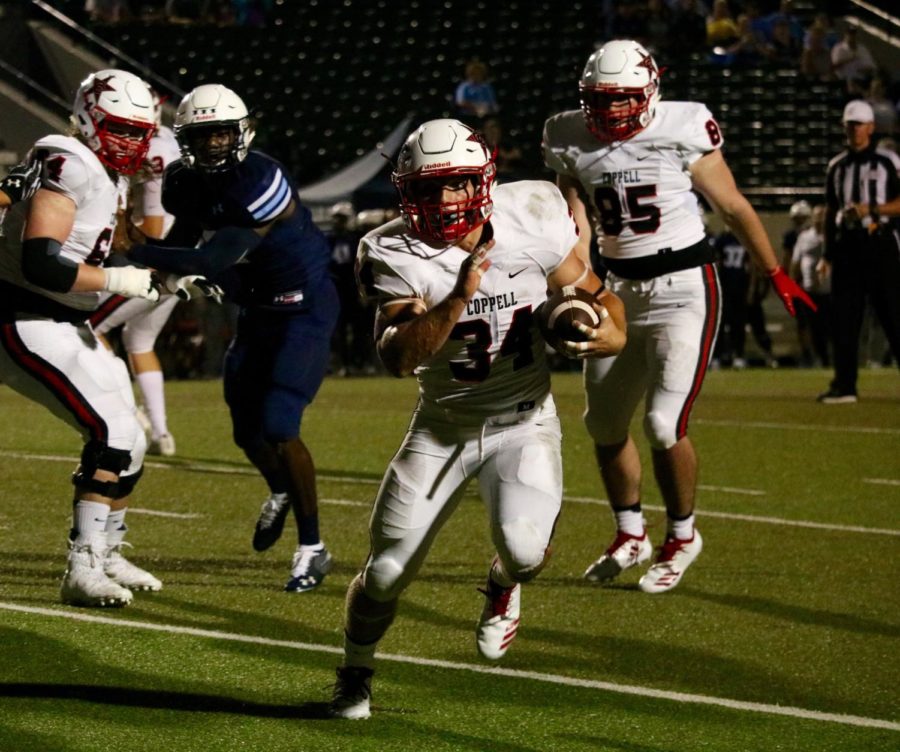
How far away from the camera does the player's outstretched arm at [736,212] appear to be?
5801 mm

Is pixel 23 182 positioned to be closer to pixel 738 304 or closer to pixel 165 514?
pixel 165 514

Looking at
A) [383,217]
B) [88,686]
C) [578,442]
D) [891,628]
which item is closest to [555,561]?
[891,628]

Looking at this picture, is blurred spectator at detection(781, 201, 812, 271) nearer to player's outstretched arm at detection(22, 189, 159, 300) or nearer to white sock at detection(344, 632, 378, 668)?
player's outstretched arm at detection(22, 189, 159, 300)

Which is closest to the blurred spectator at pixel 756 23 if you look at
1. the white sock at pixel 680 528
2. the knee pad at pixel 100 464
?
the white sock at pixel 680 528

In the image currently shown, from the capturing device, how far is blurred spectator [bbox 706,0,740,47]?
1888 cm

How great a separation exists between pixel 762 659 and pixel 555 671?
623 millimetres

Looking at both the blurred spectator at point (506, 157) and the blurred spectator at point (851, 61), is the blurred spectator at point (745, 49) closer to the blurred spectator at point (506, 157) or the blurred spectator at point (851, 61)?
the blurred spectator at point (851, 61)

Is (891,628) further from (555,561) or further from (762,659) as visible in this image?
(555,561)

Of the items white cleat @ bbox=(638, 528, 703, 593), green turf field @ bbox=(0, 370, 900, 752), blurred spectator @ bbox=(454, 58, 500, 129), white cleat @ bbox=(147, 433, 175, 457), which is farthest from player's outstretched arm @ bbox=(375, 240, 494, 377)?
blurred spectator @ bbox=(454, 58, 500, 129)

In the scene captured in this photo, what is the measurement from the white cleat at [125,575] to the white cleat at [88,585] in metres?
0.22

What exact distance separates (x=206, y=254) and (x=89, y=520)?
0.93m

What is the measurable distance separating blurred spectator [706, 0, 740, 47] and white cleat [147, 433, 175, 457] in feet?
37.8

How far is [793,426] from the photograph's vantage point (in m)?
10.5

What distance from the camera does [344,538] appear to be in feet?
21.9
